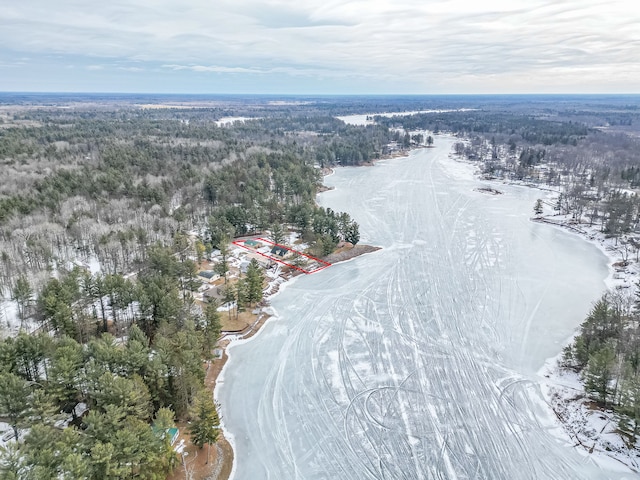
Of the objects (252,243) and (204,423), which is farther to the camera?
(252,243)

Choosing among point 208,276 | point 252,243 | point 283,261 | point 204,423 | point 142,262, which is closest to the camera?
point 204,423

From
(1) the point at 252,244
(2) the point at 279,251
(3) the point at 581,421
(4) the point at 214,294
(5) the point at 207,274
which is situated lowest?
(3) the point at 581,421

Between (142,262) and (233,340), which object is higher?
(142,262)

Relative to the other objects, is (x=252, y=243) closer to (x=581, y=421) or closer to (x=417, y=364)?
(x=417, y=364)

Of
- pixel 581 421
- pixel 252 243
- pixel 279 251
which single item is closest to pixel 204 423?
pixel 581 421

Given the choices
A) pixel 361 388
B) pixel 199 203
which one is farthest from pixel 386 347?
pixel 199 203

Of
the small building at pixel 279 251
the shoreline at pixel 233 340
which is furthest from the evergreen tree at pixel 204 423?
the small building at pixel 279 251
